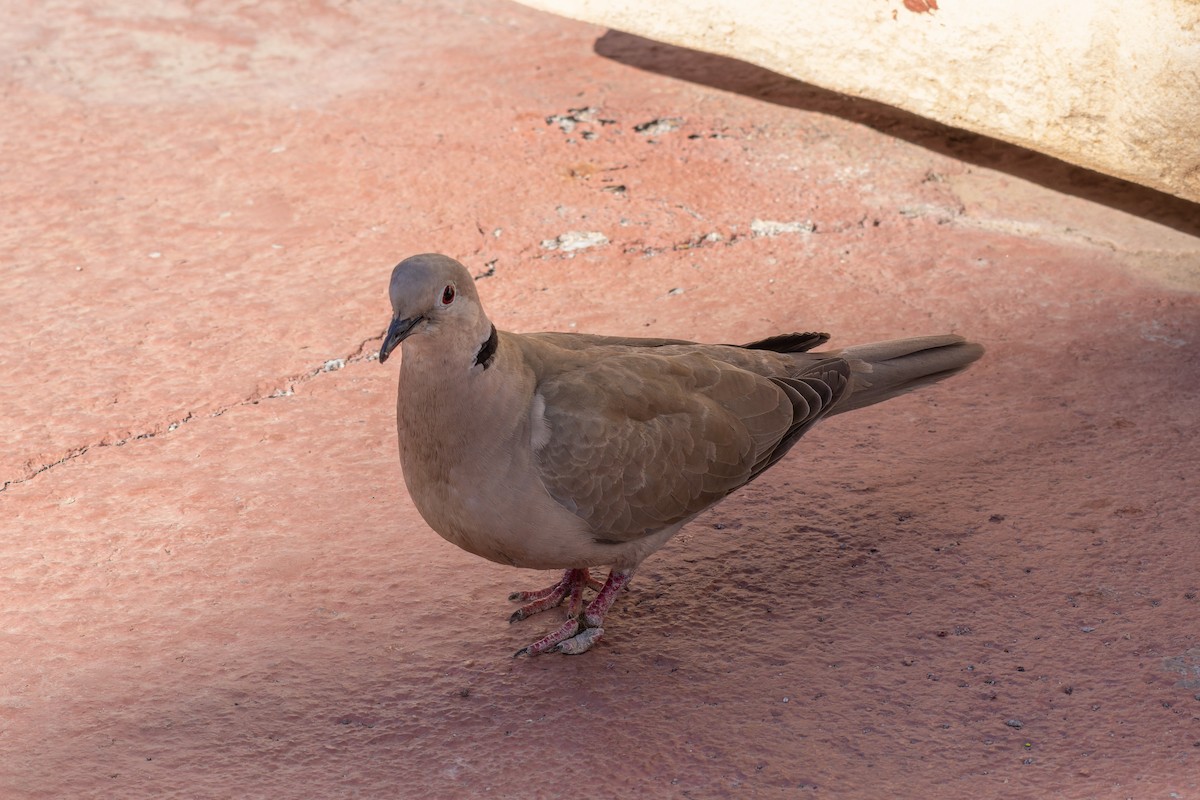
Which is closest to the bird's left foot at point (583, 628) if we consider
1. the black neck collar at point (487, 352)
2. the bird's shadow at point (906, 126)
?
the black neck collar at point (487, 352)

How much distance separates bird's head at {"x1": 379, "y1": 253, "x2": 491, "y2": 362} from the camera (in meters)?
2.68

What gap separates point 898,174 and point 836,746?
3.18 metres

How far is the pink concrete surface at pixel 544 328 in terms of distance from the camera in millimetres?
2838

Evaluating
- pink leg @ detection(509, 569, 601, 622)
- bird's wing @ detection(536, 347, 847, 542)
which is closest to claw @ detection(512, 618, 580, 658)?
pink leg @ detection(509, 569, 601, 622)

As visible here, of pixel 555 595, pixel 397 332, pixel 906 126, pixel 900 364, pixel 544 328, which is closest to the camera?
pixel 397 332

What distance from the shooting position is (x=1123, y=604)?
3.19 meters

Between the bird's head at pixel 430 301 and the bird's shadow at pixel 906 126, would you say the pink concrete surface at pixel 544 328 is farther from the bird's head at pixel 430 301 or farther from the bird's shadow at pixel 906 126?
the bird's head at pixel 430 301

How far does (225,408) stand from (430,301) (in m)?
1.57

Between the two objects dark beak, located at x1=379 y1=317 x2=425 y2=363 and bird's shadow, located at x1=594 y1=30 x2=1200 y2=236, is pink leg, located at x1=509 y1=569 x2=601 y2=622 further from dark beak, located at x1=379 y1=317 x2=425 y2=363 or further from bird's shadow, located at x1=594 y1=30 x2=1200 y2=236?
bird's shadow, located at x1=594 y1=30 x2=1200 y2=236

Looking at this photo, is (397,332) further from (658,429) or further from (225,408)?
(225,408)

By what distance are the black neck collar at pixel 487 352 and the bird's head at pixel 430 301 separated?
0.03 metres

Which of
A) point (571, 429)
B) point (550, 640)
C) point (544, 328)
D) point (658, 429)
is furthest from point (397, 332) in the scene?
point (544, 328)

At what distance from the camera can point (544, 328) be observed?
4398 millimetres

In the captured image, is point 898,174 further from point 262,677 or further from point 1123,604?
point 262,677
